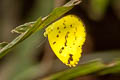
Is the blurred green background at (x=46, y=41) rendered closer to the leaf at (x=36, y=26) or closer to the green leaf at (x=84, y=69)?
the green leaf at (x=84, y=69)

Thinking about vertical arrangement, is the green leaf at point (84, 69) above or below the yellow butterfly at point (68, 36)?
below

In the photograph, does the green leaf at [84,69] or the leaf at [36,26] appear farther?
the green leaf at [84,69]

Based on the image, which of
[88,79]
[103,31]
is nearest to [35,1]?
[103,31]

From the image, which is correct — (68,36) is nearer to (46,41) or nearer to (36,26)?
(36,26)

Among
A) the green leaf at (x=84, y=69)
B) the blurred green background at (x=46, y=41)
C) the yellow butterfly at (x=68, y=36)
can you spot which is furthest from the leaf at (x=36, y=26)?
the blurred green background at (x=46, y=41)

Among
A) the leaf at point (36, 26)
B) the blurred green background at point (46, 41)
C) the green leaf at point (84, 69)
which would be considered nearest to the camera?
the leaf at point (36, 26)

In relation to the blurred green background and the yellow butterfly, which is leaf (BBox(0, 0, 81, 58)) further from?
the blurred green background

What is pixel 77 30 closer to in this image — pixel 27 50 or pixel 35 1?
pixel 27 50
